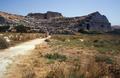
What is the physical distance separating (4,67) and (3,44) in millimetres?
10138

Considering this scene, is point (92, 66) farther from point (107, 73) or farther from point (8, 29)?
point (8, 29)

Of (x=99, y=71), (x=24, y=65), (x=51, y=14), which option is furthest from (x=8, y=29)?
(x=51, y=14)

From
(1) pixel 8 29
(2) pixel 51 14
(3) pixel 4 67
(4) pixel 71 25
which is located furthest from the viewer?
(2) pixel 51 14

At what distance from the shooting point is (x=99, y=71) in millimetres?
10789

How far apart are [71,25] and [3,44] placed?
67.4 m

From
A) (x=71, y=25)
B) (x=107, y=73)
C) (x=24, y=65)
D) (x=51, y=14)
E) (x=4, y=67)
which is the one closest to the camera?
(x=107, y=73)

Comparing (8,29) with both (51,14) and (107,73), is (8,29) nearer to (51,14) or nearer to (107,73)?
(107,73)

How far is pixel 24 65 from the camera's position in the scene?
45.9 feet

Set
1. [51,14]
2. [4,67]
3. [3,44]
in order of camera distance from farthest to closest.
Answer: [51,14]
[3,44]
[4,67]

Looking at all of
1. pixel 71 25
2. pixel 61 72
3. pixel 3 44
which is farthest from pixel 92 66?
pixel 71 25

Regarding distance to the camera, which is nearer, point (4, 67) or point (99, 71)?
point (99, 71)

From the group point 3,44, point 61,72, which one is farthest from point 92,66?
point 3,44

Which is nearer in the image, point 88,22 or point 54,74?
point 54,74

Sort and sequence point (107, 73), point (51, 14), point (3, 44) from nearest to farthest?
point (107, 73), point (3, 44), point (51, 14)
